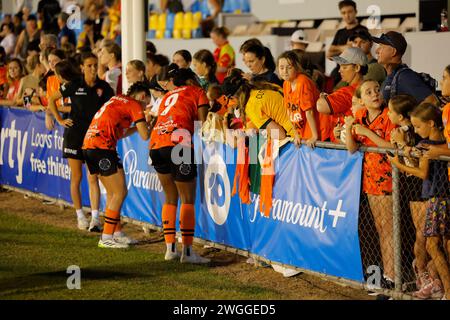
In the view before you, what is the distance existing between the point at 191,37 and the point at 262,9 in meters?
2.18

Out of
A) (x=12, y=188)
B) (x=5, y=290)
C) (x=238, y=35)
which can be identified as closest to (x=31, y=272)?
(x=5, y=290)

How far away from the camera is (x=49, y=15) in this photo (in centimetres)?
2470

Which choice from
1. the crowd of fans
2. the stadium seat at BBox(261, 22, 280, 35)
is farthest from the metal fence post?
the stadium seat at BBox(261, 22, 280, 35)

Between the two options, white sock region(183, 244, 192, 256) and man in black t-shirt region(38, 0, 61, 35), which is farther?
man in black t-shirt region(38, 0, 61, 35)

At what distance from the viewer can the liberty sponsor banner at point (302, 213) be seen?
29.5 feet

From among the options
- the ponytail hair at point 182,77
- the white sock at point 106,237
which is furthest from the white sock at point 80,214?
the ponytail hair at point 182,77

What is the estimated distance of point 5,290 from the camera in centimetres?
927

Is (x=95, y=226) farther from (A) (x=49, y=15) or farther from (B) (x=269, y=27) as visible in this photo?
(A) (x=49, y=15)

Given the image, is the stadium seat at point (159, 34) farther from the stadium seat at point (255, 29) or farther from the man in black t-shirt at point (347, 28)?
the man in black t-shirt at point (347, 28)

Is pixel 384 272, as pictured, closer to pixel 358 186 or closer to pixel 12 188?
pixel 358 186

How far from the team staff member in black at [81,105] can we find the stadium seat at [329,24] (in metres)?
→ 7.33

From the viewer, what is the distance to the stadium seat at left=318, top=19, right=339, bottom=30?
1916 cm

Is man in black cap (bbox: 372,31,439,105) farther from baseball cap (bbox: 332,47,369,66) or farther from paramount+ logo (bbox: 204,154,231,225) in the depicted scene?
paramount+ logo (bbox: 204,154,231,225)

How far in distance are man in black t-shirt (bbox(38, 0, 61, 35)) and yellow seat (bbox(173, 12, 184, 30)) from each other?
2.79 meters
